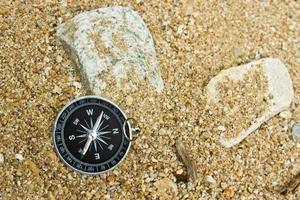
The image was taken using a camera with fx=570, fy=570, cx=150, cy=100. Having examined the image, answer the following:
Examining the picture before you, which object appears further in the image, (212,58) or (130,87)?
(212,58)

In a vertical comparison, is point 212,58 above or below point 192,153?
above

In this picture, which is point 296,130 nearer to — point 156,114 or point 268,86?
point 268,86

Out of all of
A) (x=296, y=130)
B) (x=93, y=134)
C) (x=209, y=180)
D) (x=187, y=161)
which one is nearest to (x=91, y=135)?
(x=93, y=134)

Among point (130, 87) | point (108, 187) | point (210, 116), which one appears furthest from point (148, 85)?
point (108, 187)

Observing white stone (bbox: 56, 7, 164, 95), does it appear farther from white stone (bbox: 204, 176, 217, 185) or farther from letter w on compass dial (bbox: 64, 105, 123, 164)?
white stone (bbox: 204, 176, 217, 185)

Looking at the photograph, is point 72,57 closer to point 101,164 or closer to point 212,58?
point 101,164

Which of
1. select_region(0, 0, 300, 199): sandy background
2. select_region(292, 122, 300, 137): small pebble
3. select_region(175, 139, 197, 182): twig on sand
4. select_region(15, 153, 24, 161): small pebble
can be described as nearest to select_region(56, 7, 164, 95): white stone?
select_region(0, 0, 300, 199): sandy background

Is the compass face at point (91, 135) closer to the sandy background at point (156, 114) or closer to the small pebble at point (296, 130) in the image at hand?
the sandy background at point (156, 114)
